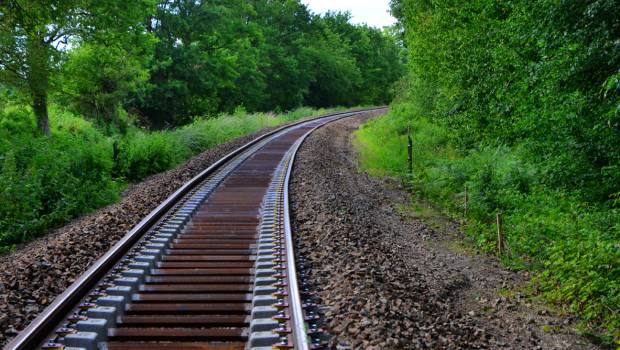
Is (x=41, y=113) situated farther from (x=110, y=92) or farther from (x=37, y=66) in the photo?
(x=110, y=92)

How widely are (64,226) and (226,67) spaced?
27651mm

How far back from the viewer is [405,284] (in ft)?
20.1

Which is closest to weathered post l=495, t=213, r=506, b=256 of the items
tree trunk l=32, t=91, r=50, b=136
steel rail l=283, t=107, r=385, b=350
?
steel rail l=283, t=107, r=385, b=350

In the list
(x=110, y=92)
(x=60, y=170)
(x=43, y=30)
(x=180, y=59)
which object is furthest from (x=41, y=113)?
(x=180, y=59)

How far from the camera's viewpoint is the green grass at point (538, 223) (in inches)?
246

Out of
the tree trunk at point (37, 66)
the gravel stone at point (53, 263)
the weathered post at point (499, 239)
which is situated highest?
the tree trunk at point (37, 66)

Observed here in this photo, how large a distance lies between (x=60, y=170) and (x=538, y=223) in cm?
1015

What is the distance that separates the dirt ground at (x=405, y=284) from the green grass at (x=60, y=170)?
484 cm

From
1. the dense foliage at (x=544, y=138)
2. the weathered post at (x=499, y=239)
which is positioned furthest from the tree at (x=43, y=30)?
the weathered post at (x=499, y=239)

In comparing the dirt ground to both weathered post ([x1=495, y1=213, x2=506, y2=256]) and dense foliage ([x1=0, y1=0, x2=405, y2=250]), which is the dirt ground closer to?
weathered post ([x1=495, y1=213, x2=506, y2=256])

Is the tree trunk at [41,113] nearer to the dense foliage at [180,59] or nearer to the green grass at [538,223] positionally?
the dense foliage at [180,59]

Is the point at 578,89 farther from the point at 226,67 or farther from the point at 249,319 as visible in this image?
the point at 226,67

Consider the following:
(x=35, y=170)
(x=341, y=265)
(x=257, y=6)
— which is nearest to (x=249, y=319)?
(x=341, y=265)

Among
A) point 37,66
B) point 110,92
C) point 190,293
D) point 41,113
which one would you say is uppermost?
point 37,66
